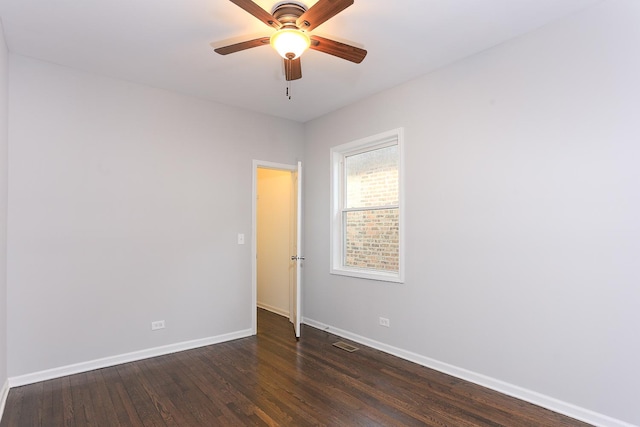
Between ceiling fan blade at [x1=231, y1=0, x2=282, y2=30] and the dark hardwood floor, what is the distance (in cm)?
265

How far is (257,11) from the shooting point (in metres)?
2.09

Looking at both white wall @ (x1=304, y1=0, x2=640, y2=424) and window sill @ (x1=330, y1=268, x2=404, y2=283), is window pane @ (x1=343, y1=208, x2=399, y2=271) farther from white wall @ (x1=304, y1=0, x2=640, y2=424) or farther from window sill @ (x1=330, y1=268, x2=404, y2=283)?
white wall @ (x1=304, y1=0, x2=640, y2=424)

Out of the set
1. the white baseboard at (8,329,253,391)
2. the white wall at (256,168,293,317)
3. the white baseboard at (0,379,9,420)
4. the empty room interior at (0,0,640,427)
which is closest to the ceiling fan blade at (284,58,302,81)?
the empty room interior at (0,0,640,427)

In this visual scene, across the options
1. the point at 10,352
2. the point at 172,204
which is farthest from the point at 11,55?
the point at 10,352

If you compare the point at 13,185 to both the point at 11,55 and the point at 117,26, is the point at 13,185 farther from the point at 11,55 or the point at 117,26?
the point at 117,26

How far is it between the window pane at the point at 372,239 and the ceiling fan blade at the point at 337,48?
1.86 m

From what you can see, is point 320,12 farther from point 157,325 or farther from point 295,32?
point 157,325

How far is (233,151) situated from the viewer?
14.7ft

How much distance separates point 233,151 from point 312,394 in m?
2.92

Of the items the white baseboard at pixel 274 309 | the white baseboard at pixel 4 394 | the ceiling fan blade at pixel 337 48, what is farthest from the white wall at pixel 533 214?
the white baseboard at pixel 4 394

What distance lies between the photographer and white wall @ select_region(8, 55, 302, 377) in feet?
10.4

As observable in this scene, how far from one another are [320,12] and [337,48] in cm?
43

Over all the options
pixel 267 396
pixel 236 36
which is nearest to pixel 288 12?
pixel 236 36

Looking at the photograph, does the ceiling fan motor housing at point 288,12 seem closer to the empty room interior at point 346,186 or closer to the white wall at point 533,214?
the empty room interior at point 346,186
